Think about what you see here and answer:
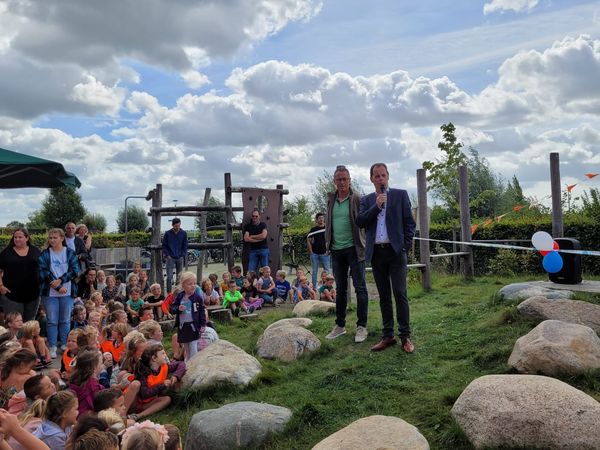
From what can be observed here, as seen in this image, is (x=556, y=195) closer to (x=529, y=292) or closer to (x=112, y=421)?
(x=529, y=292)

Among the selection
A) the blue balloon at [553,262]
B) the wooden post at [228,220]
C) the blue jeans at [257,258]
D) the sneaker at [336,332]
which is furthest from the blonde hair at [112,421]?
the wooden post at [228,220]

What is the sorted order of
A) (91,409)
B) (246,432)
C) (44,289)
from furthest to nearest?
(44,289)
(91,409)
(246,432)

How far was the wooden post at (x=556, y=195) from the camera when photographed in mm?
8281

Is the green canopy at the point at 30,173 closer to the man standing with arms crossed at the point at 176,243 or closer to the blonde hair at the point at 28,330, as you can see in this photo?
the blonde hair at the point at 28,330

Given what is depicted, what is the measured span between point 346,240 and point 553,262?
2783 millimetres

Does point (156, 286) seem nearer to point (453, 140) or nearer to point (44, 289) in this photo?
point (44, 289)

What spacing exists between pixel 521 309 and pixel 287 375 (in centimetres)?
235

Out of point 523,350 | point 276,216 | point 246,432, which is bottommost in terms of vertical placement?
point 246,432

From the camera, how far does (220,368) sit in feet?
17.9

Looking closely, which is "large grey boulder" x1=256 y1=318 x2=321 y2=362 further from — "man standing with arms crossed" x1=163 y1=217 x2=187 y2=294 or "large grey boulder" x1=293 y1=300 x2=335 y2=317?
"man standing with arms crossed" x1=163 y1=217 x2=187 y2=294

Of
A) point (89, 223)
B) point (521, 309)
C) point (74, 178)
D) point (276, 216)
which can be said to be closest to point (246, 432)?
point (521, 309)

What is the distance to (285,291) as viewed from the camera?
36.4 ft

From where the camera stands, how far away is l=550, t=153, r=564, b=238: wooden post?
828 centimetres

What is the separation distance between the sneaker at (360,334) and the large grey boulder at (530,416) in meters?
2.22
